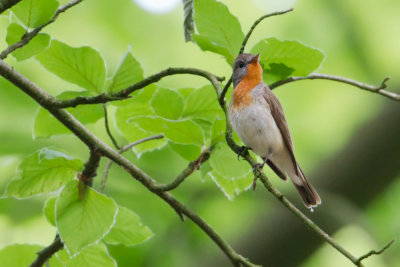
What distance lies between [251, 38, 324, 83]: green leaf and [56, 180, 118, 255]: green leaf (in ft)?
2.47

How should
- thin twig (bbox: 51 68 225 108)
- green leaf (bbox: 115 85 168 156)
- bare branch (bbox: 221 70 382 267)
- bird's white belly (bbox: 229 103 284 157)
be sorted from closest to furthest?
bare branch (bbox: 221 70 382 267) < thin twig (bbox: 51 68 225 108) < green leaf (bbox: 115 85 168 156) < bird's white belly (bbox: 229 103 284 157)

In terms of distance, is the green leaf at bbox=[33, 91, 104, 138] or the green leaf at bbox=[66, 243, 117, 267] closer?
the green leaf at bbox=[66, 243, 117, 267]

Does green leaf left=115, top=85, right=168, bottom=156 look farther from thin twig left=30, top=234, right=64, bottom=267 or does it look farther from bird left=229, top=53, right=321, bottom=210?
bird left=229, top=53, right=321, bottom=210

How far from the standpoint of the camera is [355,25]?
8.03 meters

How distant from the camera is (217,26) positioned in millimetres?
2047

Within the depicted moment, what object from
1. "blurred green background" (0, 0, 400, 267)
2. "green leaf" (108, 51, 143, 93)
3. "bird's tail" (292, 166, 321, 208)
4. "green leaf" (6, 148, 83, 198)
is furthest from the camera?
"blurred green background" (0, 0, 400, 267)

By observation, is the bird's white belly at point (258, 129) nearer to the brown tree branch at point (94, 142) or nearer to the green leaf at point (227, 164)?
the green leaf at point (227, 164)

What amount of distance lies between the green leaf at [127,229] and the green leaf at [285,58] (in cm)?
75

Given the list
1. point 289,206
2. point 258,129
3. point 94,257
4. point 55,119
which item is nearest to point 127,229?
point 94,257

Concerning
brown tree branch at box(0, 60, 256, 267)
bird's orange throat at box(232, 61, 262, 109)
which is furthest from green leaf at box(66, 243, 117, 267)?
bird's orange throat at box(232, 61, 262, 109)

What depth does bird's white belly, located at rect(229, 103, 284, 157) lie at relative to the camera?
333 centimetres

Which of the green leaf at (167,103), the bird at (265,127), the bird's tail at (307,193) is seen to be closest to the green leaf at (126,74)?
the green leaf at (167,103)

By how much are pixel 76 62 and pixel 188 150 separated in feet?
1.79

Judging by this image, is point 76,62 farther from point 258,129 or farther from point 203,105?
point 258,129
